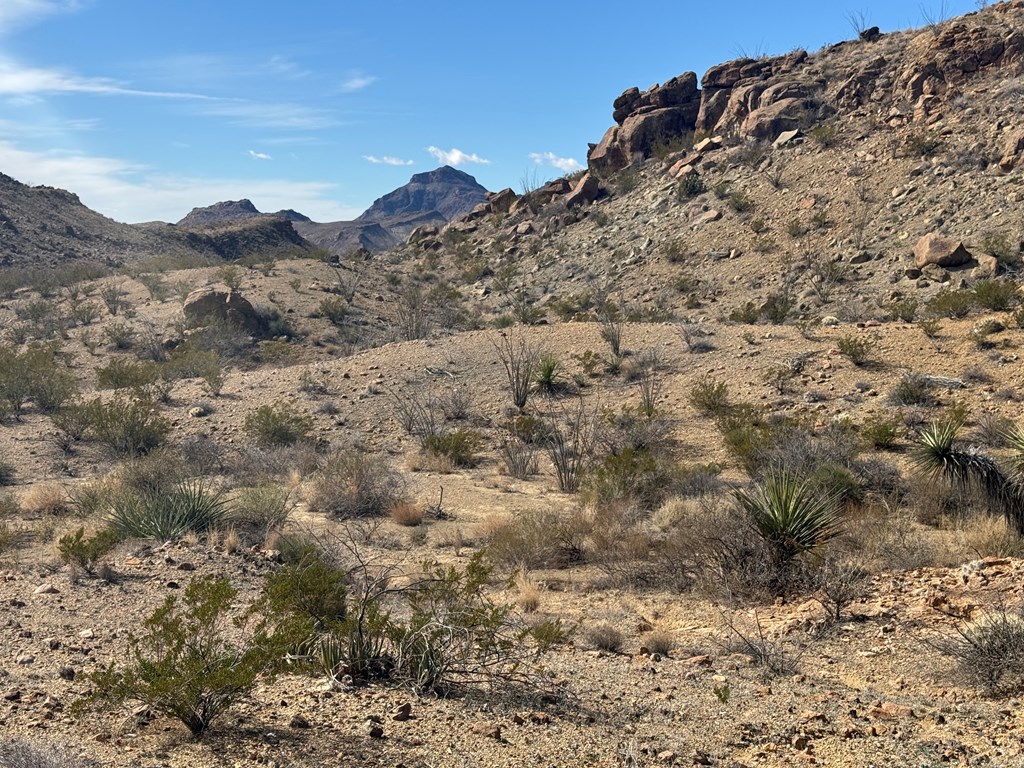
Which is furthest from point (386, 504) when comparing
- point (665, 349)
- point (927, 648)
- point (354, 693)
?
point (665, 349)

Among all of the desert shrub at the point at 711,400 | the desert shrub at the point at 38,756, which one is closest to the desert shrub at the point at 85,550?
the desert shrub at the point at 38,756

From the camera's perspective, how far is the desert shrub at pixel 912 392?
14.2m

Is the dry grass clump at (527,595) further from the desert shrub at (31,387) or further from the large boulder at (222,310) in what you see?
the large boulder at (222,310)

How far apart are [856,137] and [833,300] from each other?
14.4m

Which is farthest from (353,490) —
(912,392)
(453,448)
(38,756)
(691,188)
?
(691,188)

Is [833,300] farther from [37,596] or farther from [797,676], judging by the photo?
[37,596]

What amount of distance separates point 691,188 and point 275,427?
28.6 meters

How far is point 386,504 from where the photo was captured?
12141 mm

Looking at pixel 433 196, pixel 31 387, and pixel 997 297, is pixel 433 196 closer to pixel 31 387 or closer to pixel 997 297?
pixel 31 387

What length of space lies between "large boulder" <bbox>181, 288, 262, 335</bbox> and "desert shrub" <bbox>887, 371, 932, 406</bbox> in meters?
22.2

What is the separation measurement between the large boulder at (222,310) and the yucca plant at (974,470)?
24440 millimetres

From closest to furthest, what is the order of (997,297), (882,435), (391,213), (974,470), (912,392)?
(974,470), (882,435), (912,392), (997,297), (391,213)

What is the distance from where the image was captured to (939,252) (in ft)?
77.9

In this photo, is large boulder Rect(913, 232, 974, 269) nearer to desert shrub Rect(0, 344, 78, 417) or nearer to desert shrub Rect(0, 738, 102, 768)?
desert shrub Rect(0, 344, 78, 417)
